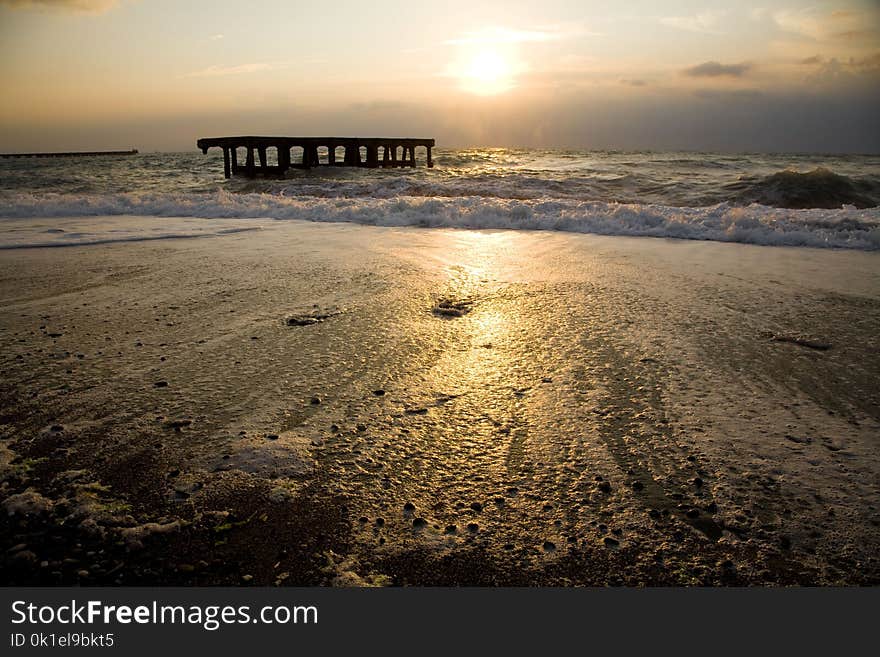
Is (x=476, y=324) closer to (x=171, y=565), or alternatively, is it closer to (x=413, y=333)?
(x=413, y=333)

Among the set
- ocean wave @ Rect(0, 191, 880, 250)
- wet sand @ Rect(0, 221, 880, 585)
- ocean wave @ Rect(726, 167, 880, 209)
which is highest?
ocean wave @ Rect(726, 167, 880, 209)

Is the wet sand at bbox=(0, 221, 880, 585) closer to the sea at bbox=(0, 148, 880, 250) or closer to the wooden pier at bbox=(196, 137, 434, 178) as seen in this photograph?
the sea at bbox=(0, 148, 880, 250)

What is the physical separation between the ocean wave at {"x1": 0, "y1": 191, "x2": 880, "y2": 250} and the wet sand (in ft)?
10.5

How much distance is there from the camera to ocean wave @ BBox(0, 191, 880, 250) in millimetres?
6773

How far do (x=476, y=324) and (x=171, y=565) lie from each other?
2.30 m

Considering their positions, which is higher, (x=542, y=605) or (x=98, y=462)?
(x=98, y=462)

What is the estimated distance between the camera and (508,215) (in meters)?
8.42

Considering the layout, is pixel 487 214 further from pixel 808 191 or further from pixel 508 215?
pixel 808 191

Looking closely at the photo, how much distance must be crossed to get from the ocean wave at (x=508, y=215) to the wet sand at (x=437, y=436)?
3205mm

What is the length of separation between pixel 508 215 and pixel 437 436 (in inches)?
271

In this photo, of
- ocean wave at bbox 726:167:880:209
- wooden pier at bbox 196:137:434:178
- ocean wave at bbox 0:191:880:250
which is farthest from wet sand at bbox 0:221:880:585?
wooden pier at bbox 196:137:434:178

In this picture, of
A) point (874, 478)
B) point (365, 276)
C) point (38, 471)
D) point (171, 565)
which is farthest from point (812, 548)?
point (365, 276)

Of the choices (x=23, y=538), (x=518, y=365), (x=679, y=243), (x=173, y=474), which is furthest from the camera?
(x=679, y=243)

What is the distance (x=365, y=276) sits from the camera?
4.62m
